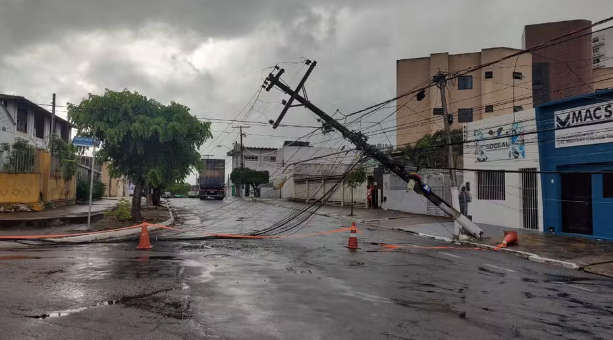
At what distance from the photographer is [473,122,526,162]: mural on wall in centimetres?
2059

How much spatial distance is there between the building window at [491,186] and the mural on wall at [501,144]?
801 mm

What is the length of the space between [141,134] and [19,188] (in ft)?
27.0

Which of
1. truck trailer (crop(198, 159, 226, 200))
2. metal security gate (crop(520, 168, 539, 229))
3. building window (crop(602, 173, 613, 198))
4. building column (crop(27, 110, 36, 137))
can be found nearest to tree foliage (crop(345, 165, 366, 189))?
metal security gate (crop(520, 168, 539, 229))

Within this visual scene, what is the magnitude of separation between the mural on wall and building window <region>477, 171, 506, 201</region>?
0.80 m

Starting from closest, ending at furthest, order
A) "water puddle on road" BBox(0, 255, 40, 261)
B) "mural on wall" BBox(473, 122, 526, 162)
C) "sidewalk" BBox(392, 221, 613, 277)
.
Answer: "water puddle on road" BBox(0, 255, 40, 261) → "sidewalk" BBox(392, 221, 613, 277) → "mural on wall" BBox(473, 122, 526, 162)

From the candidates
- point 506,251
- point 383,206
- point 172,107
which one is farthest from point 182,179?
point 383,206

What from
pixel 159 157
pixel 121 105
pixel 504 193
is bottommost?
pixel 504 193

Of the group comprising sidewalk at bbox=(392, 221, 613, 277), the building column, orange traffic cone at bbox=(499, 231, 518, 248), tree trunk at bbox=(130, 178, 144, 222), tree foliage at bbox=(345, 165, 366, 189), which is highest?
the building column

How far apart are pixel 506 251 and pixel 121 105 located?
15134 millimetres

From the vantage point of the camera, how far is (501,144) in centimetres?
2158

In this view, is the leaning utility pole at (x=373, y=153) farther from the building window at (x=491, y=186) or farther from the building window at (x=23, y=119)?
the building window at (x=23, y=119)

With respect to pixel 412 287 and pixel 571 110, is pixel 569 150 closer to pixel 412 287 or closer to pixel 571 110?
pixel 571 110

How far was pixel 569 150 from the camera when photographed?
18406 millimetres

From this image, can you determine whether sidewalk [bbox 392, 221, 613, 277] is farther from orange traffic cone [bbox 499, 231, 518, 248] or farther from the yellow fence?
the yellow fence
